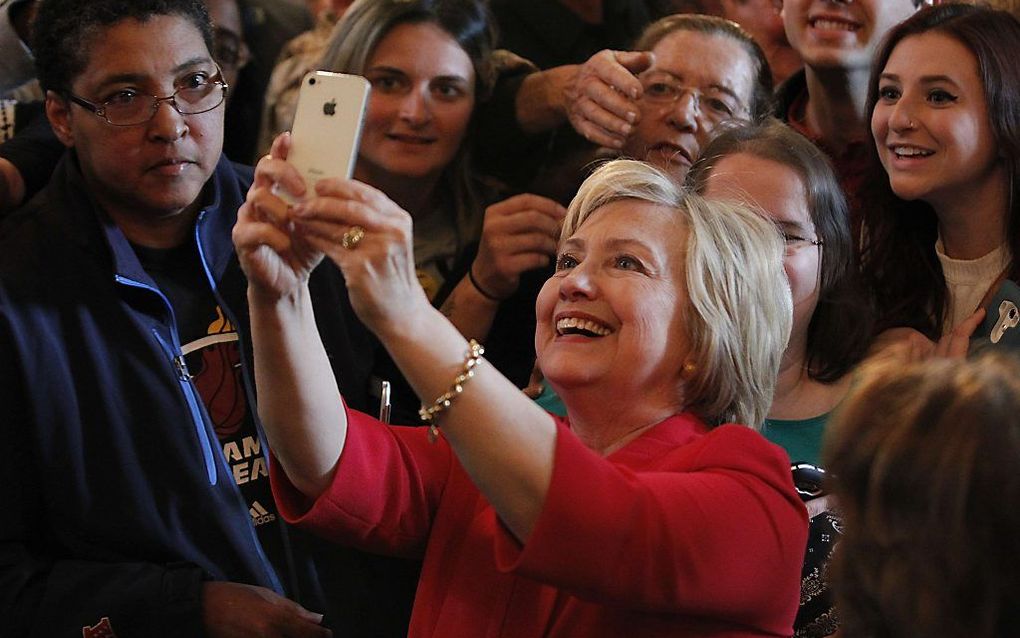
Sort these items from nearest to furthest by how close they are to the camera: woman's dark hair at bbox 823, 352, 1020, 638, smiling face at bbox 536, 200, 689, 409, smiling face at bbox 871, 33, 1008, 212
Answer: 1. woman's dark hair at bbox 823, 352, 1020, 638
2. smiling face at bbox 536, 200, 689, 409
3. smiling face at bbox 871, 33, 1008, 212

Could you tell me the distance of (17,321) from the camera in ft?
5.82

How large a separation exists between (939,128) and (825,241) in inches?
10.4

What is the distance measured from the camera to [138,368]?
1.84m

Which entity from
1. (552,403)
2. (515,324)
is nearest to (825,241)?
(552,403)

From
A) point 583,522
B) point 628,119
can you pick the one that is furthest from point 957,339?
point 583,522

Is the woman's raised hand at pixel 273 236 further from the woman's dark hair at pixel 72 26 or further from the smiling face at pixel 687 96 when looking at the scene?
the smiling face at pixel 687 96

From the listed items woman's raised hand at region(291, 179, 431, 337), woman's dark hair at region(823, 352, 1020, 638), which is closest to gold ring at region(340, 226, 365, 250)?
woman's raised hand at region(291, 179, 431, 337)

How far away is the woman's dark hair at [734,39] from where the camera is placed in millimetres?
2293

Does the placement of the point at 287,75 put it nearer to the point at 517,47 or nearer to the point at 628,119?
the point at 517,47

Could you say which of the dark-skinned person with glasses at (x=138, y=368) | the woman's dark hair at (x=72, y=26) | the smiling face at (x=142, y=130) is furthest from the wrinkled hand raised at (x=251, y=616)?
the woman's dark hair at (x=72, y=26)

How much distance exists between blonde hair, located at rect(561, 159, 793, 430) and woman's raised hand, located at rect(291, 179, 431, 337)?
349mm

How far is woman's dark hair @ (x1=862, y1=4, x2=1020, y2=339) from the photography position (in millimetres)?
1956

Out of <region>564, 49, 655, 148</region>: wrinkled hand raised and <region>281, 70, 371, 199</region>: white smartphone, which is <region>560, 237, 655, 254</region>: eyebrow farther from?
<region>564, 49, 655, 148</region>: wrinkled hand raised

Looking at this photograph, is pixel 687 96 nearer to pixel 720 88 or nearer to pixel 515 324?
pixel 720 88
